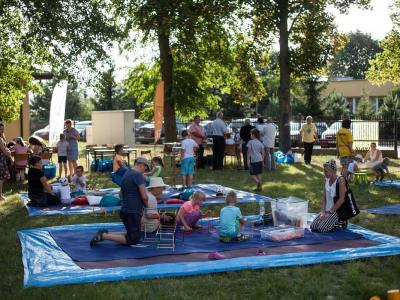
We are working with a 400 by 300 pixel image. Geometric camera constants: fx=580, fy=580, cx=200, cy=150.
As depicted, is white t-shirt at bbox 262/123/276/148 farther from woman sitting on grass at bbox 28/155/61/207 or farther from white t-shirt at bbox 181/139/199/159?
woman sitting on grass at bbox 28/155/61/207

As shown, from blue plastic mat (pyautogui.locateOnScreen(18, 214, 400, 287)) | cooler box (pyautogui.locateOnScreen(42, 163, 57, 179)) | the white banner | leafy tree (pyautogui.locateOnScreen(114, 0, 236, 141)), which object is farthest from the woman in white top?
the white banner

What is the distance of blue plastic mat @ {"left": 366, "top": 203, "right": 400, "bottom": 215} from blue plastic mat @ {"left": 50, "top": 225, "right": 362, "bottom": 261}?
7.14 ft

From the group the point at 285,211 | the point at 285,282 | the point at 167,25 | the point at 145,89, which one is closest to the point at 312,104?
the point at 145,89

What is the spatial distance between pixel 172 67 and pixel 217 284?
62.6 ft

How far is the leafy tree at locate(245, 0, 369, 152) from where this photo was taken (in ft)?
78.7

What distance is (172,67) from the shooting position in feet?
82.1

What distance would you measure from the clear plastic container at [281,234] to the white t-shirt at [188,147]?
18.9ft

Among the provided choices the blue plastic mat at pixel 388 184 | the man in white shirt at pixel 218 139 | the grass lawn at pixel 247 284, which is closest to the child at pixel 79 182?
the grass lawn at pixel 247 284

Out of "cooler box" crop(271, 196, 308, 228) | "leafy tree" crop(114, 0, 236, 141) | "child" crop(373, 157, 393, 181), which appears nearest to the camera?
"cooler box" crop(271, 196, 308, 228)

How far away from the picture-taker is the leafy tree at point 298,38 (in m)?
24.0

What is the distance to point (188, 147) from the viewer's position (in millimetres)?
14445

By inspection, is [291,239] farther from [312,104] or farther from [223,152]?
[312,104]

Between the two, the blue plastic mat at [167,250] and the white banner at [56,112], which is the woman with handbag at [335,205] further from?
the white banner at [56,112]

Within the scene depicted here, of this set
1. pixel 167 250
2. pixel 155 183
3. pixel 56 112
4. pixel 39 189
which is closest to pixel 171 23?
pixel 56 112
